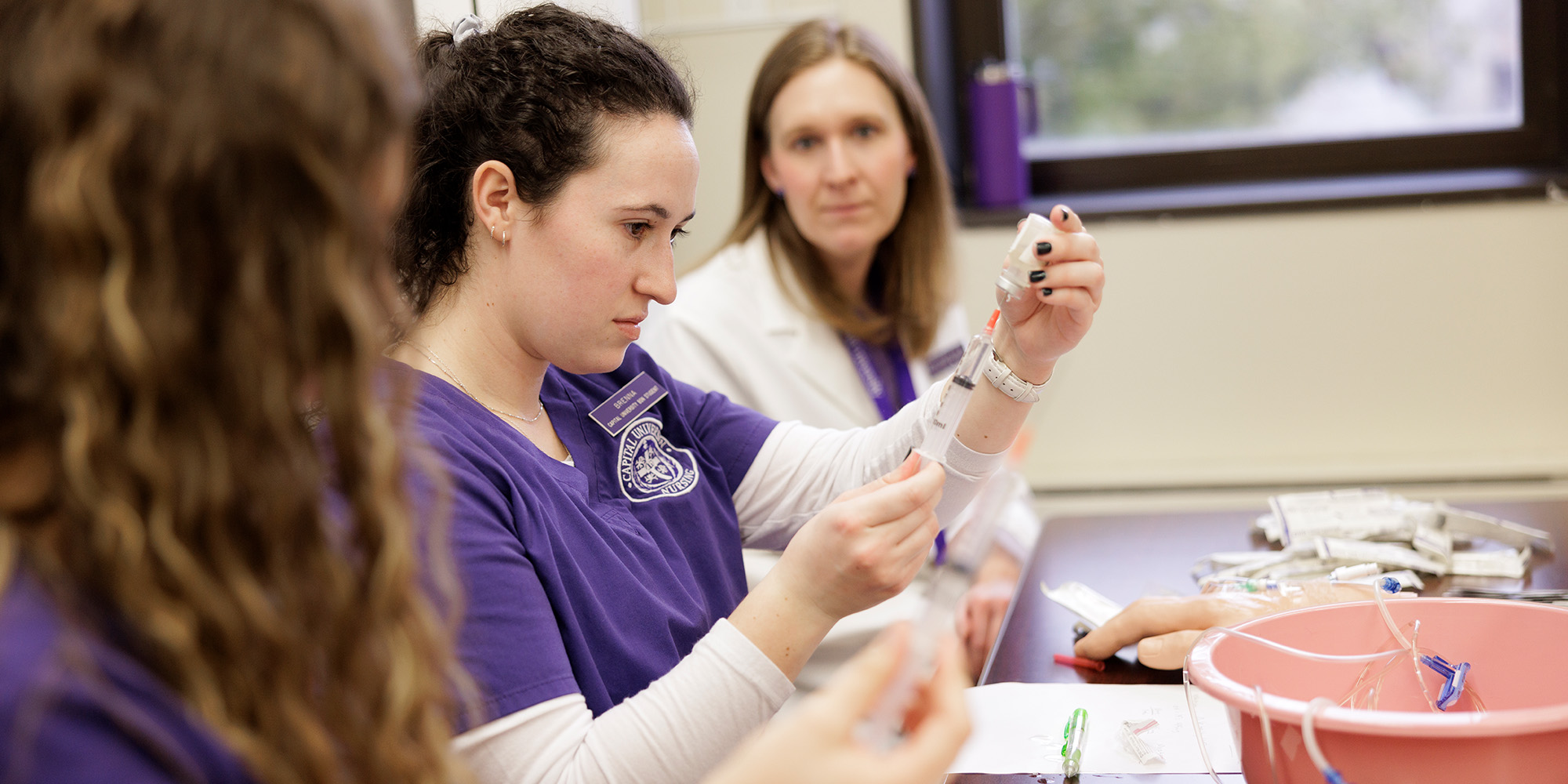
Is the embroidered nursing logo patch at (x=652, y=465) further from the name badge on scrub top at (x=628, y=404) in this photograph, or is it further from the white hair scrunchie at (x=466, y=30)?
the white hair scrunchie at (x=466, y=30)

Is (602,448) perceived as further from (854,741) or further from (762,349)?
(762,349)

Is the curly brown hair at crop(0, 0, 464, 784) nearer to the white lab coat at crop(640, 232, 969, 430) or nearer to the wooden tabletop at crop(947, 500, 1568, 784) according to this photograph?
the wooden tabletop at crop(947, 500, 1568, 784)

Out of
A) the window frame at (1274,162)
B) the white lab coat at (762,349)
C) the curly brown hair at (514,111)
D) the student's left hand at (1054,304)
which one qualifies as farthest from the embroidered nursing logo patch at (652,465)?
the window frame at (1274,162)

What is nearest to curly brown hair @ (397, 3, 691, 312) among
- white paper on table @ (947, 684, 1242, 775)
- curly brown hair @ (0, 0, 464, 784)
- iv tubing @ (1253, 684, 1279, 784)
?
curly brown hair @ (0, 0, 464, 784)

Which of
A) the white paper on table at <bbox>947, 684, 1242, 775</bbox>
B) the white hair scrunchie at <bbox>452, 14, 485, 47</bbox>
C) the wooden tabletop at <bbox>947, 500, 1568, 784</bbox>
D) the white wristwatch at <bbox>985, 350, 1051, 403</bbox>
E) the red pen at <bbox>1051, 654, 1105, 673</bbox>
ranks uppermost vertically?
the white hair scrunchie at <bbox>452, 14, 485, 47</bbox>

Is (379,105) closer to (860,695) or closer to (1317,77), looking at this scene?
(860,695)

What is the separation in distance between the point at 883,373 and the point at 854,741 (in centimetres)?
142

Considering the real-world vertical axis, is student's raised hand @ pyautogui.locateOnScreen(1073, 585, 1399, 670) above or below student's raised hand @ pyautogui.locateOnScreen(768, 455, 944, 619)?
below

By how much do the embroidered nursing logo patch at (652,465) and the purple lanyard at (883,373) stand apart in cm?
72

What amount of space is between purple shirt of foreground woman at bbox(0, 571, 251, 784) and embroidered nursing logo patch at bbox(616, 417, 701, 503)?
0.68 meters

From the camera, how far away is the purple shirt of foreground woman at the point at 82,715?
0.51m

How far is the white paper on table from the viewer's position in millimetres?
957

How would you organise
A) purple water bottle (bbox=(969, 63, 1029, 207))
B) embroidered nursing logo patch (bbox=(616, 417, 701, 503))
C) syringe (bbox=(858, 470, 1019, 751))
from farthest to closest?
1. purple water bottle (bbox=(969, 63, 1029, 207))
2. embroidered nursing logo patch (bbox=(616, 417, 701, 503))
3. syringe (bbox=(858, 470, 1019, 751))

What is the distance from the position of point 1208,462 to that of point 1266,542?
1.03m
